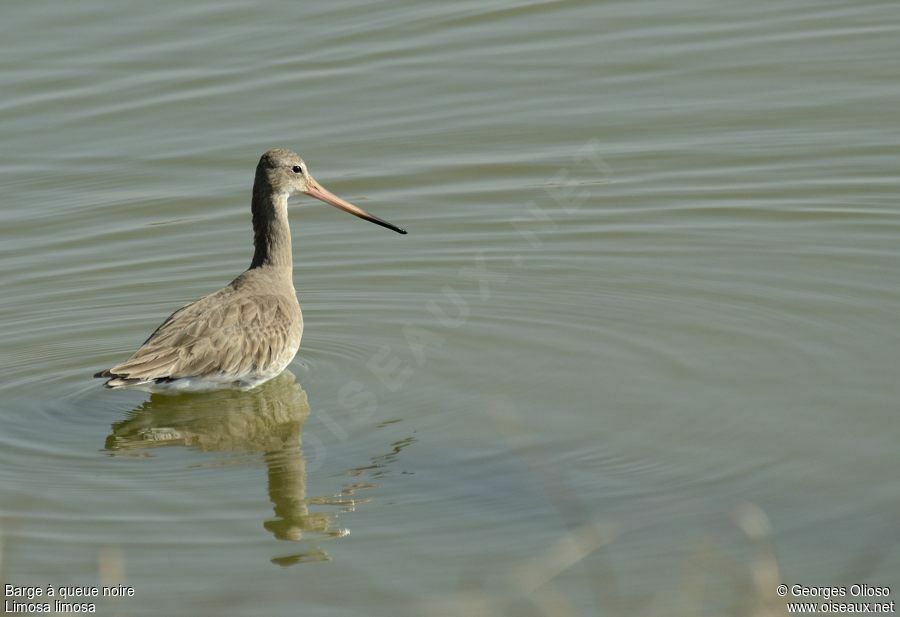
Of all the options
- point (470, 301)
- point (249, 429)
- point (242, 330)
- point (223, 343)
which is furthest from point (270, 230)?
point (249, 429)

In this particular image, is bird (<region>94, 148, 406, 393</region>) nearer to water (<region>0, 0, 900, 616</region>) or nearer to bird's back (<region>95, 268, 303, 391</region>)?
bird's back (<region>95, 268, 303, 391</region>)

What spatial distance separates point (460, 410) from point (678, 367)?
4.28 ft

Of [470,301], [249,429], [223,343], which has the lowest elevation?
[249,429]

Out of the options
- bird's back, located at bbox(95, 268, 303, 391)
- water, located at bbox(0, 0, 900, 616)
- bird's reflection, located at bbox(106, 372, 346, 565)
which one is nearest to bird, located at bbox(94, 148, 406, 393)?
bird's back, located at bbox(95, 268, 303, 391)

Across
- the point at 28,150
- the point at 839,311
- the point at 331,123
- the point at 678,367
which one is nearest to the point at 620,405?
the point at 678,367

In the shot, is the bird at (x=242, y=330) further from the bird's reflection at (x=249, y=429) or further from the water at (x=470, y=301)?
the water at (x=470, y=301)

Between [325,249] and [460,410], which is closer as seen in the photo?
[460,410]

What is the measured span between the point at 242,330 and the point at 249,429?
608 mm

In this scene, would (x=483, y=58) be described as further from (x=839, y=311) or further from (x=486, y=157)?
(x=839, y=311)

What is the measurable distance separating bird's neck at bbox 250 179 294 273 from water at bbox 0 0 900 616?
58 cm

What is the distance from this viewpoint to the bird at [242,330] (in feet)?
28.7

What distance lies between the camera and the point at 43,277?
35.9ft

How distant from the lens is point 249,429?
8867mm

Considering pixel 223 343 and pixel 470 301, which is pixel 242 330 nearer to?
pixel 223 343
